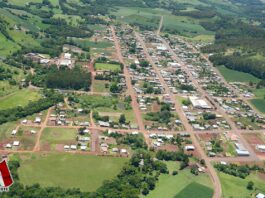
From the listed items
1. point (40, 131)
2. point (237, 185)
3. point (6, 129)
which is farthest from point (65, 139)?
point (237, 185)

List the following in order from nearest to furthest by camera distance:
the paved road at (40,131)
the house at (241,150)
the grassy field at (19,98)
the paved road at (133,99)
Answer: the paved road at (40,131) → the house at (241,150) → the paved road at (133,99) → the grassy field at (19,98)

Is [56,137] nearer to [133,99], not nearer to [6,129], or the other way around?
[6,129]

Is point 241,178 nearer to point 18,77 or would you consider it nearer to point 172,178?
point 172,178

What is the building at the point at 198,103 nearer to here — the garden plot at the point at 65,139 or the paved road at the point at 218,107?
the paved road at the point at 218,107

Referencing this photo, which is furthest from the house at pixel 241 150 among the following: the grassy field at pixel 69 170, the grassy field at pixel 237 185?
the grassy field at pixel 69 170

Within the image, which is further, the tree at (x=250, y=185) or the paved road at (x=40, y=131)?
the paved road at (x=40, y=131)

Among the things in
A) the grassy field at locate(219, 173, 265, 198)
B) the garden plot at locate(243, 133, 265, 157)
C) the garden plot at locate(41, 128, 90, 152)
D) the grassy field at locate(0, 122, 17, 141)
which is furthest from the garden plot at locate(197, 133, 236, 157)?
the grassy field at locate(0, 122, 17, 141)

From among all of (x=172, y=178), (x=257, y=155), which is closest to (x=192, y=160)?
(x=172, y=178)
